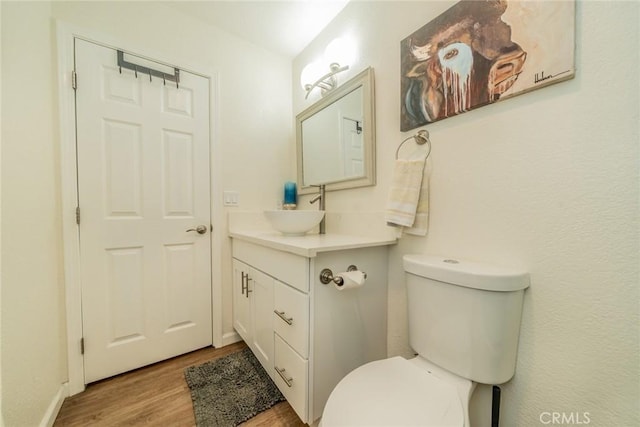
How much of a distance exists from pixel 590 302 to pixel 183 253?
71.6 inches

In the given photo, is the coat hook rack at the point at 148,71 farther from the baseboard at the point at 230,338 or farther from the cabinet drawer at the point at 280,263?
the baseboard at the point at 230,338

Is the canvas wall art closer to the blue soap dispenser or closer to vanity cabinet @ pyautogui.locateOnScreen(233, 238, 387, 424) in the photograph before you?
vanity cabinet @ pyautogui.locateOnScreen(233, 238, 387, 424)

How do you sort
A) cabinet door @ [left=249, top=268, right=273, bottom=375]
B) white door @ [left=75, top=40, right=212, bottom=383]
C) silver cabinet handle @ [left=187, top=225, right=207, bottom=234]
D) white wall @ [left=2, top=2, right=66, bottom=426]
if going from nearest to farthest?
white wall @ [left=2, top=2, right=66, bottom=426], cabinet door @ [left=249, top=268, right=273, bottom=375], white door @ [left=75, top=40, right=212, bottom=383], silver cabinet handle @ [left=187, top=225, right=207, bottom=234]

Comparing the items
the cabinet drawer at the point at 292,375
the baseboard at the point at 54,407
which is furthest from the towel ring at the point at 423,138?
the baseboard at the point at 54,407

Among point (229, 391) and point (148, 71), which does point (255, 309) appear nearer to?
point (229, 391)

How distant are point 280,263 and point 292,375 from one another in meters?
0.46

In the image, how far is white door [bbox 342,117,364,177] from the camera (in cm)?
132

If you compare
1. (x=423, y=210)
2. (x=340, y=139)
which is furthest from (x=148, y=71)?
(x=423, y=210)

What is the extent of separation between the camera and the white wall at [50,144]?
0.85 metres

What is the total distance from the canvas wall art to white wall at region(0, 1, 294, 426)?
3.71 ft

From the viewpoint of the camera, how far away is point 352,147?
1.37 m

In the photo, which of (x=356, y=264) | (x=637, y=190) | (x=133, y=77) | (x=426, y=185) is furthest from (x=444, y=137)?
(x=133, y=77)

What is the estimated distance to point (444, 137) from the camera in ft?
3.19

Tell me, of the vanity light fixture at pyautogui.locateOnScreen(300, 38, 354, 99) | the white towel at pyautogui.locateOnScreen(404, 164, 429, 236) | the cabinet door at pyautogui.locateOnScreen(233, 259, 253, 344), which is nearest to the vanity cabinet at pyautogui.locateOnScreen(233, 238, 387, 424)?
the cabinet door at pyautogui.locateOnScreen(233, 259, 253, 344)
